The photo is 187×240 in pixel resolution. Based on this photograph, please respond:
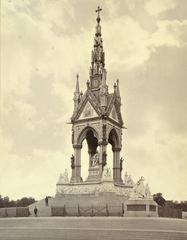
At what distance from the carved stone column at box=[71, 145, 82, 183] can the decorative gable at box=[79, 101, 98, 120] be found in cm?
228

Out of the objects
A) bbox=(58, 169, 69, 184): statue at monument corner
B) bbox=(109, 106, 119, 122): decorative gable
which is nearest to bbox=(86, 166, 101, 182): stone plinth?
bbox=(58, 169, 69, 184): statue at monument corner

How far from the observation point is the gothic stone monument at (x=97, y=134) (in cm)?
3309

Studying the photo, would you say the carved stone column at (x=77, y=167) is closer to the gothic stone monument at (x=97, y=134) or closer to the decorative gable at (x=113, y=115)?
the gothic stone monument at (x=97, y=134)

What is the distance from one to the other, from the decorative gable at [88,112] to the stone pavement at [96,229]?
36.0 feet

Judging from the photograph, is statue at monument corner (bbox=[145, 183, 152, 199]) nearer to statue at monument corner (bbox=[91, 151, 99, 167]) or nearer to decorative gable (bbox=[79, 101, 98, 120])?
statue at monument corner (bbox=[91, 151, 99, 167])

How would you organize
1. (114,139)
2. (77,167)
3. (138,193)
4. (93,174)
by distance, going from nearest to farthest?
(138,193)
(93,174)
(77,167)
(114,139)

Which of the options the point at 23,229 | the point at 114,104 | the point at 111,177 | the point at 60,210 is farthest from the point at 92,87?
the point at 23,229

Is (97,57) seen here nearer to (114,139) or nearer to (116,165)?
(114,139)

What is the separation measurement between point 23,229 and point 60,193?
901cm

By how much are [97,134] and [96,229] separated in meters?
11.7

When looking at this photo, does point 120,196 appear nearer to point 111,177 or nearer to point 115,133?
point 111,177

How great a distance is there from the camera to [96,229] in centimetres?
2333

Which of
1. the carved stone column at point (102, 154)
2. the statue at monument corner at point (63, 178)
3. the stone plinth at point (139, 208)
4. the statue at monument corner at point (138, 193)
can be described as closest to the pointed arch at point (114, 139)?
the carved stone column at point (102, 154)

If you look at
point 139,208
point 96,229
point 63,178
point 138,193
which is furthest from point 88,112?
point 96,229
